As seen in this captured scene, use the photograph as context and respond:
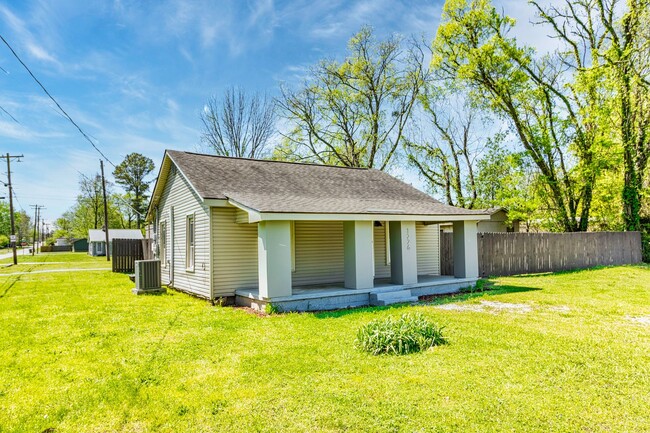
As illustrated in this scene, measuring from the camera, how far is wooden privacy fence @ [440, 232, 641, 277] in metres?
15.5

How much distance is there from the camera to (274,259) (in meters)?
8.67

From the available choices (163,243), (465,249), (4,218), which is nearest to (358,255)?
(465,249)

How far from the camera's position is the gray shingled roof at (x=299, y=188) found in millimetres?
9916

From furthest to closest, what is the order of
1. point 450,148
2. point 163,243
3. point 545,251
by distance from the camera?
point 450,148 → point 545,251 → point 163,243

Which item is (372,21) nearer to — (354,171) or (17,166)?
(354,171)

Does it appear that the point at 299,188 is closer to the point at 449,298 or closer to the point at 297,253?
the point at 297,253

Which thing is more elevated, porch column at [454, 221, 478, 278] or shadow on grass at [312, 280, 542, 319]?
porch column at [454, 221, 478, 278]

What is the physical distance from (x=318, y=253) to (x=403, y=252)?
8.14 feet

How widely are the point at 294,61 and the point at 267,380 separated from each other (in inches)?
914

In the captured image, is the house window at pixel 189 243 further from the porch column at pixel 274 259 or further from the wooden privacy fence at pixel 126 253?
the wooden privacy fence at pixel 126 253

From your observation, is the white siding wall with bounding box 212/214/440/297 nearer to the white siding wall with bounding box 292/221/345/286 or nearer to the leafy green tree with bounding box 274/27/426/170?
the white siding wall with bounding box 292/221/345/286

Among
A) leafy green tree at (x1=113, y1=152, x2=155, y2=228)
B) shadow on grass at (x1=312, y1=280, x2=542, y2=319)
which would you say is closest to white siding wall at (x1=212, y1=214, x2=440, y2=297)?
shadow on grass at (x1=312, y1=280, x2=542, y2=319)

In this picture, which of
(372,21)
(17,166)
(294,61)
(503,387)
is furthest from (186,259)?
(17,166)

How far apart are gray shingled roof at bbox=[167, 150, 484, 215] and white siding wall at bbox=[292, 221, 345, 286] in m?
0.90
